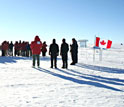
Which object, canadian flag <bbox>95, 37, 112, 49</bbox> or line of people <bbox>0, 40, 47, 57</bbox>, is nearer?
canadian flag <bbox>95, 37, 112, 49</bbox>

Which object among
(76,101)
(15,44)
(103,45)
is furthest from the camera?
(15,44)

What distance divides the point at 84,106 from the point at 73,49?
10.2 meters

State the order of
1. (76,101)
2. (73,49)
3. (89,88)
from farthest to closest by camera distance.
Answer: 1. (73,49)
2. (89,88)
3. (76,101)

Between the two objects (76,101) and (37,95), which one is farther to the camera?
(37,95)

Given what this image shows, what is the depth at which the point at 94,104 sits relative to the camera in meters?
4.90

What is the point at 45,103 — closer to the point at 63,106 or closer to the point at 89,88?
the point at 63,106

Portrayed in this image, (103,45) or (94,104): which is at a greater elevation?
(103,45)

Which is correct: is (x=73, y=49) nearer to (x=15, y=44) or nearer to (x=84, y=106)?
(x=84, y=106)

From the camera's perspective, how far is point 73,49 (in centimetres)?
1481

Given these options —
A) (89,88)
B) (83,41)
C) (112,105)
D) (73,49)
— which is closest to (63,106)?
(112,105)

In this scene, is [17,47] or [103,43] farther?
[17,47]

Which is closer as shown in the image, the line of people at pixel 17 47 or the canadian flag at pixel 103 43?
the canadian flag at pixel 103 43

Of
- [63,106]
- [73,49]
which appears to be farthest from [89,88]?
[73,49]

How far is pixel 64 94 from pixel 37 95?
779 mm
